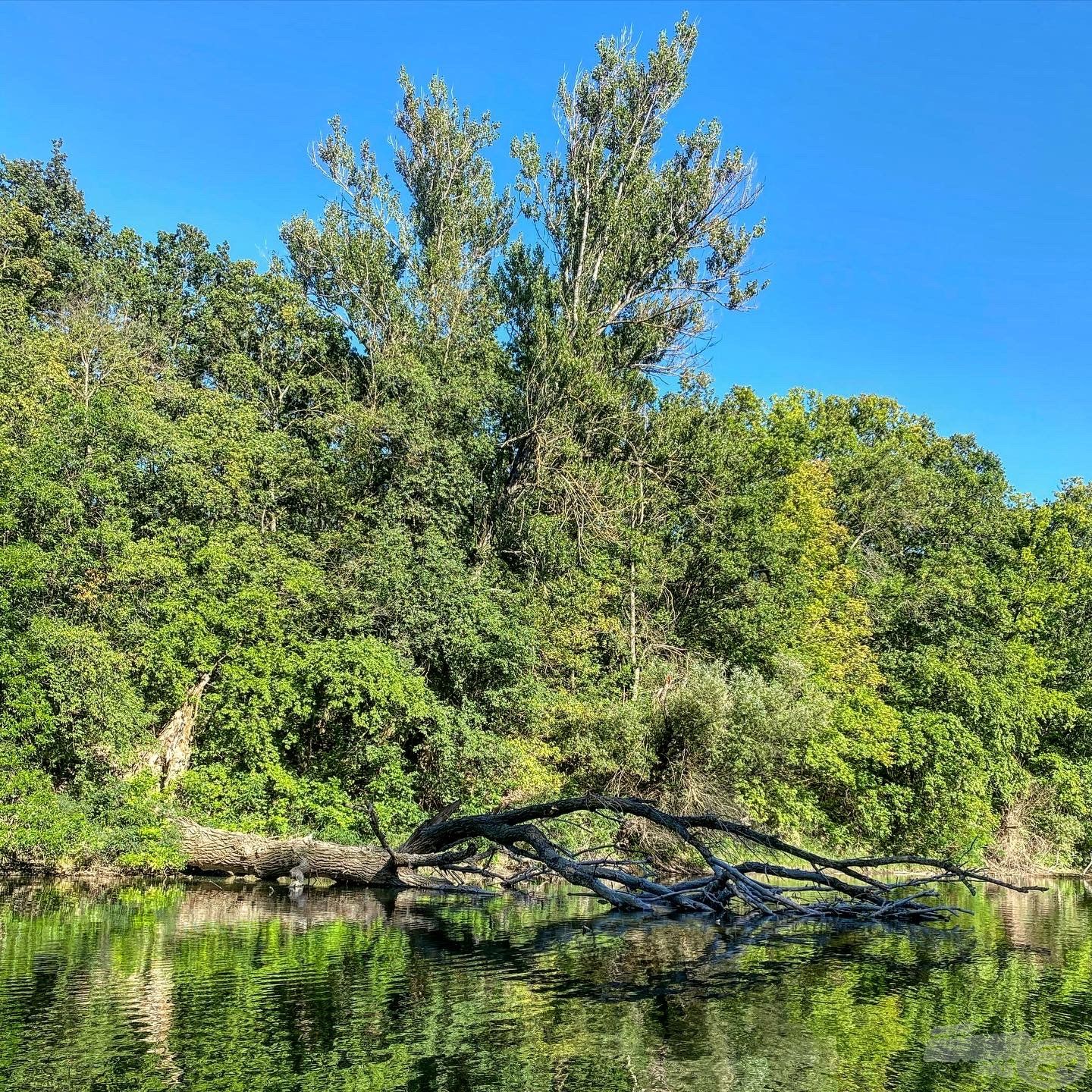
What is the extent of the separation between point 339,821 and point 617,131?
1051 inches

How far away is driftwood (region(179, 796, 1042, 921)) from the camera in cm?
1444

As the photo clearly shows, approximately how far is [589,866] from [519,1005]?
7.79 m

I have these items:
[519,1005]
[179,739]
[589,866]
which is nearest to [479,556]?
[179,739]

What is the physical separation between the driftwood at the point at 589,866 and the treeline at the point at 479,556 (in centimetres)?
264

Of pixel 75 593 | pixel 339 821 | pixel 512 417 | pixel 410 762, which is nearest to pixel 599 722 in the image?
pixel 410 762

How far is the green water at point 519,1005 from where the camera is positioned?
6.69 m

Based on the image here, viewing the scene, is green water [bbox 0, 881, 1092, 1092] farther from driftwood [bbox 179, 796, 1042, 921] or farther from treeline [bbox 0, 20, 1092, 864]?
treeline [bbox 0, 20, 1092, 864]

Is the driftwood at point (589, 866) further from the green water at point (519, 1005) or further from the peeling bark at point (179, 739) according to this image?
the peeling bark at point (179, 739)

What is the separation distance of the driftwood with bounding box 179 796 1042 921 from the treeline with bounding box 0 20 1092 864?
8.67ft

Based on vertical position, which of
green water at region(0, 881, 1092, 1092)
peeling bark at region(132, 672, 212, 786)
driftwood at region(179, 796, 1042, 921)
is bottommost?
green water at region(0, 881, 1092, 1092)

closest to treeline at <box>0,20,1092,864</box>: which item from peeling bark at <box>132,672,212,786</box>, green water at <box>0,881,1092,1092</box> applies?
peeling bark at <box>132,672,212,786</box>

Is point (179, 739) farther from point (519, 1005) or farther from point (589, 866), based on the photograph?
point (519, 1005)

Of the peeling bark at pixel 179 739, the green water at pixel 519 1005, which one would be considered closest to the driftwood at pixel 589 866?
the green water at pixel 519 1005

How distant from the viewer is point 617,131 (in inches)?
1346
